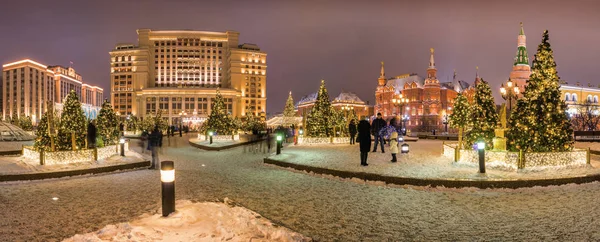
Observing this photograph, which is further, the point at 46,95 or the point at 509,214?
the point at 46,95

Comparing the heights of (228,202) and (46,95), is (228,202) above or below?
below

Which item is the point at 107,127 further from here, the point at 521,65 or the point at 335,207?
the point at 521,65

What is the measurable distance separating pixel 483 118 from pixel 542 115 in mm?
3167

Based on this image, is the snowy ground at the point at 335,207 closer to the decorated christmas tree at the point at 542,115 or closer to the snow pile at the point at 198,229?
the snow pile at the point at 198,229

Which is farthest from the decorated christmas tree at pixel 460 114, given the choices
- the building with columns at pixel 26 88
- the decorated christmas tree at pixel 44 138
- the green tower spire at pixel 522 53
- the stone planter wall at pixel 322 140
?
the building with columns at pixel 26 88

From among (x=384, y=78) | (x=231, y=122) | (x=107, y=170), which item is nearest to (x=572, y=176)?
(x=107, y=170)

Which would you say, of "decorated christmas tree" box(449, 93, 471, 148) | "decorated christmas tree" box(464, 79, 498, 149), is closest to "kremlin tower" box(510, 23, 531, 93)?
"decorated christmas tree" box(449, 93, 471, 148)

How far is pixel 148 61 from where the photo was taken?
121 m

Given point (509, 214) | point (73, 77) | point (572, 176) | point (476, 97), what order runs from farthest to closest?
1. point (73, 77)
2. point (476, 97)
3. point (572, 176)
4. point (509, 214)

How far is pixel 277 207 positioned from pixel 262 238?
7.58 ft

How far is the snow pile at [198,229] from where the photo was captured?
14.6 feet

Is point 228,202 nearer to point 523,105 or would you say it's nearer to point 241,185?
point 241,185

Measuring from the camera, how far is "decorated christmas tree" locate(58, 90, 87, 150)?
47.3 feet

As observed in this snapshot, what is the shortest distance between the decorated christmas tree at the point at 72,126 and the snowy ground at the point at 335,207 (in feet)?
15.6
